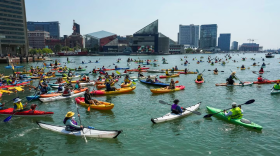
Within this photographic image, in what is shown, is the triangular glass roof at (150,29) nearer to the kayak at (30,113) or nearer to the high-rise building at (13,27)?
the high-rise building at (13,27)

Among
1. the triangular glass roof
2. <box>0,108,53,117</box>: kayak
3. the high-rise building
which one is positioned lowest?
<box>0,108,53,117</box>: kayak

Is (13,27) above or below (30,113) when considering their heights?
above

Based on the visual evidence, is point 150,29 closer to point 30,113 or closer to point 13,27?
point 13,27

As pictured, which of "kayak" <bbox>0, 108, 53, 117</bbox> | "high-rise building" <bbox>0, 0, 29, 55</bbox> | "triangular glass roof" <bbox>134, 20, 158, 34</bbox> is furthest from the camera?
"triangular glass roof" <bbox>134, 20, 158, 34</bbox>

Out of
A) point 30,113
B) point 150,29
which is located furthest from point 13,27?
point 150,29

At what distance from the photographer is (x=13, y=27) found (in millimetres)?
102062

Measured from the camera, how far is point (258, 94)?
23.2 metres

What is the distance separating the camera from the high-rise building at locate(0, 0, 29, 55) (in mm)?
97312

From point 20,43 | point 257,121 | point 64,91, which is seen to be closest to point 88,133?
point 64,91

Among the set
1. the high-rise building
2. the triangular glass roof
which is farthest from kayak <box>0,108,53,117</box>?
the triangular glass roof

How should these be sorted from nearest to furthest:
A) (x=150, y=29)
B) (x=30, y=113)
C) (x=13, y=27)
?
(x=30, y=113) → (x=13, y=27) → (x=150, y=29)

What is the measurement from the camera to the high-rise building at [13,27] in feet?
319

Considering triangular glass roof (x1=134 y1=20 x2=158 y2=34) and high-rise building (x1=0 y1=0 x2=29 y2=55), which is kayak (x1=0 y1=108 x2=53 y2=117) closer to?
high-rise building (x1=0 y1=0 x2=29 y2=55)

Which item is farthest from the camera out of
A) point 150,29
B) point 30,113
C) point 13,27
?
point 150,29
